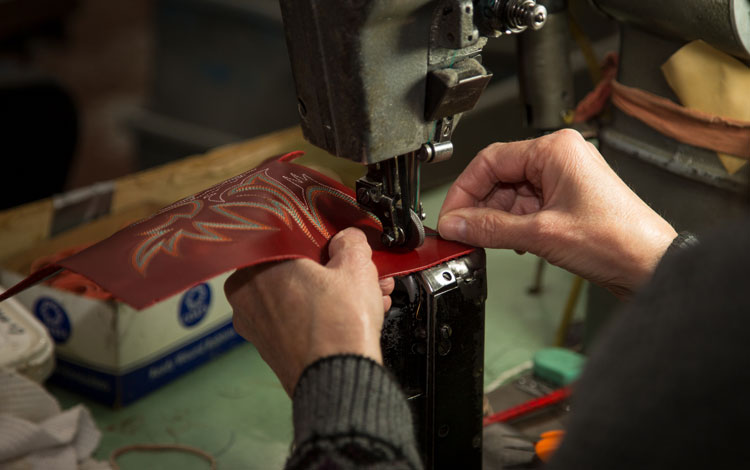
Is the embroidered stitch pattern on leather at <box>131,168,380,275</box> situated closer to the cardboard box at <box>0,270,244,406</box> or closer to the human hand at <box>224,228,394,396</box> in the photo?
the human hand at <box>224,228,394,396</box>

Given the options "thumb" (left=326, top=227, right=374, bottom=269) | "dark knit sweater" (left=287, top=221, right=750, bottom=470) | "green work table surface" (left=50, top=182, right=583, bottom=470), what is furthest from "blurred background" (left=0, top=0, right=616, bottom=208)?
"dark knit sweater" (left=287, top=221, right=750, bottom=470)

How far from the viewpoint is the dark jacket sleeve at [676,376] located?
460 mm

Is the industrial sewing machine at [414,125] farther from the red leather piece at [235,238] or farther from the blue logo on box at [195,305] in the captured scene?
the blue logo on box at [195,305]

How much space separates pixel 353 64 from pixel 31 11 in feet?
8.48

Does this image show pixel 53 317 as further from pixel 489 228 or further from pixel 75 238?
pixel 489 228

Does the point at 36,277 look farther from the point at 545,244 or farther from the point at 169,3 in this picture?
the point at 169,3

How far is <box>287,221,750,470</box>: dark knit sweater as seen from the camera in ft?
1.51

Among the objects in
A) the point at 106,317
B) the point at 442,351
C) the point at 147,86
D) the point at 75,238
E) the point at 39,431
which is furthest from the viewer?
the point at 147,86

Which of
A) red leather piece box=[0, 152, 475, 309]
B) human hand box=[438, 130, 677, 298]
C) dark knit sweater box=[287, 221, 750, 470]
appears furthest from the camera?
human hand box=[438, 130, 677, 298]

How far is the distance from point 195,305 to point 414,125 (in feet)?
1.84

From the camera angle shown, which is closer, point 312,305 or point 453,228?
point 312,305

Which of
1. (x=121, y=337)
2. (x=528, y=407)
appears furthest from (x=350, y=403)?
(x=121, y=337)

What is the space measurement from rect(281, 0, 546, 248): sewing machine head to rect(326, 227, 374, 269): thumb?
6 centimetres

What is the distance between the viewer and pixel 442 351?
2.92 ft
